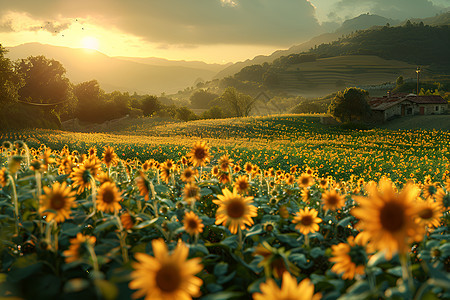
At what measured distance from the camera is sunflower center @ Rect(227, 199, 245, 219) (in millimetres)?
2299

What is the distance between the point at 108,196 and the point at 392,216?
6.38 feet

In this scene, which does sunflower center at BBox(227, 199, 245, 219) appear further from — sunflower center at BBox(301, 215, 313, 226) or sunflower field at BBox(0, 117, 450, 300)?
sunflower center at BBox(301, 215, 313, 226)

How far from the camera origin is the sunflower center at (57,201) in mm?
2154

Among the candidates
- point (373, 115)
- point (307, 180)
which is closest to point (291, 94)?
point (373, 115)

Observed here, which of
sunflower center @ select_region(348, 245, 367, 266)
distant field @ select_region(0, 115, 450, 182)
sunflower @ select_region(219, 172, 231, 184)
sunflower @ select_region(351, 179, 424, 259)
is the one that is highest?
sunflower @ select_region(351, 179, 424, 259)

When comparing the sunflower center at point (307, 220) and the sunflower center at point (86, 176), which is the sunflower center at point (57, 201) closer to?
the sunflower center at point (86, 176)

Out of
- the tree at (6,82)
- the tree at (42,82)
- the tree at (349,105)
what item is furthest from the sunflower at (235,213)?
the tree at (349,105)

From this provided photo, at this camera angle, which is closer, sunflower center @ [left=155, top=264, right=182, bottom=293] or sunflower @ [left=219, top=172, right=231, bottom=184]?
sunflower center @ [left=155, top=264, right=182, bottom=293]

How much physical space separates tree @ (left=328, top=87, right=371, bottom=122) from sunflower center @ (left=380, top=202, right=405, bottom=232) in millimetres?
52485

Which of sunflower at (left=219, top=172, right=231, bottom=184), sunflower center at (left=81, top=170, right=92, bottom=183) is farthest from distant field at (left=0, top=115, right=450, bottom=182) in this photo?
sunflower center at (left=81, top=170, right=92, bottom=183)

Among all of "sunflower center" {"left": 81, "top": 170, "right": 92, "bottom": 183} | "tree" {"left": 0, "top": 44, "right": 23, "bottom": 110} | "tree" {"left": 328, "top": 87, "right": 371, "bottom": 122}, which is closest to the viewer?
"sunflower center" {"left": 81, "top": 170, "right": 92, "bottom": 183}

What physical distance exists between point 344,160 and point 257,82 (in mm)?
171809

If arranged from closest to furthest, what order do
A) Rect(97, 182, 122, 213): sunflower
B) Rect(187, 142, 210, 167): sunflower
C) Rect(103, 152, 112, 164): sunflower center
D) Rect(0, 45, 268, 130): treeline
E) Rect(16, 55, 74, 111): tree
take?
Rect(97, 182, 122, 213): sunflower < Rect(103, 152, 112, 164): sunflower center < Rect(187, 142, 210, 167): sunflower < Rect(0, 45, 268, 130): treeline < Rect(16, 55, 74, 111): tree

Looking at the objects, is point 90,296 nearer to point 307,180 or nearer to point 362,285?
point 362,285
